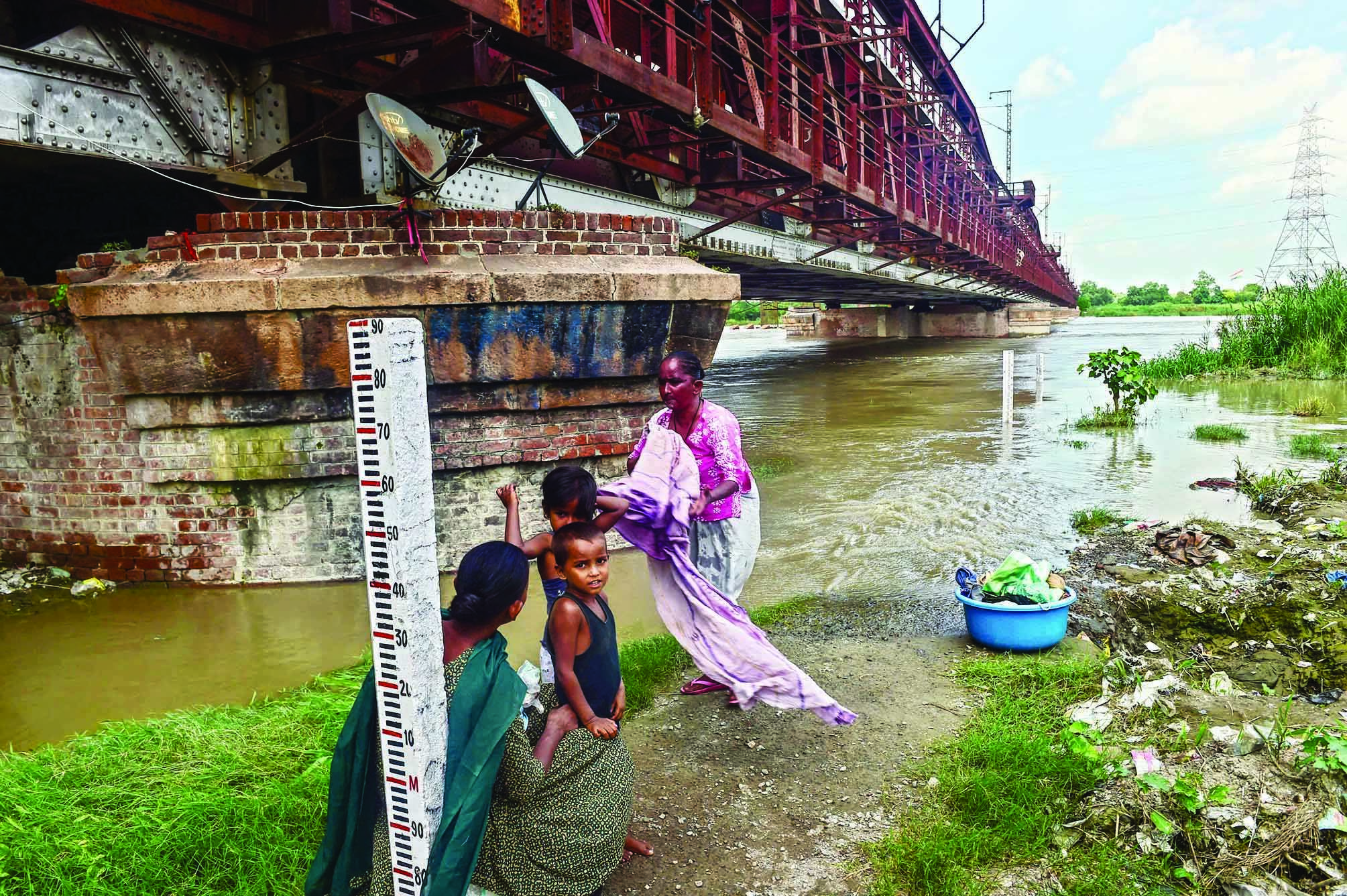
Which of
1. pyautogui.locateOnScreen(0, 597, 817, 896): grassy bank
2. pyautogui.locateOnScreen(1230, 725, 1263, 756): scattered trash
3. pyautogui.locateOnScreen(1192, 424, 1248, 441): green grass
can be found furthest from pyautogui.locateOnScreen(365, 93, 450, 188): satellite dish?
pyautogui.locateOnScreen(1192, 424, 1248, 441): green grass

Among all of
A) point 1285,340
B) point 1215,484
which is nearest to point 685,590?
point 1215,484

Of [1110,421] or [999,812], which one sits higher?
[1110,421]

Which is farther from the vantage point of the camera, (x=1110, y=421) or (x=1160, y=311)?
(x=1160, y=311)

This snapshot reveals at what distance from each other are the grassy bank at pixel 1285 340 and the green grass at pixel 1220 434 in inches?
310

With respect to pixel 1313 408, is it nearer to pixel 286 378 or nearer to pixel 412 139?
pixel 412 139

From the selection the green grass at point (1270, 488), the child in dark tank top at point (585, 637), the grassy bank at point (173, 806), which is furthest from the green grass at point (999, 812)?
the green grass at point (1270, 488)

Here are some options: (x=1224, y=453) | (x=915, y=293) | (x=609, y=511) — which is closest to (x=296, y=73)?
(x=609, y=511)

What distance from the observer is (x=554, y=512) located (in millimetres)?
3082

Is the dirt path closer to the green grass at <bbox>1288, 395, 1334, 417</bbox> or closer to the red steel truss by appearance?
the red steel truss

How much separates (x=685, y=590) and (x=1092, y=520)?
4.83m

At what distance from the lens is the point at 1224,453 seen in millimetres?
10281

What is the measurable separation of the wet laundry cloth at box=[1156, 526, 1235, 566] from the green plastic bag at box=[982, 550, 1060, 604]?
190cm

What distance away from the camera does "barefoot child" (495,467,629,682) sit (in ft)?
9.96

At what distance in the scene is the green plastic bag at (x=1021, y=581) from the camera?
14.7 feet
